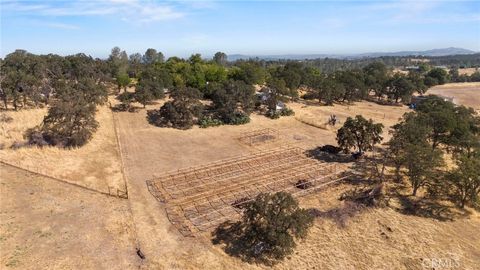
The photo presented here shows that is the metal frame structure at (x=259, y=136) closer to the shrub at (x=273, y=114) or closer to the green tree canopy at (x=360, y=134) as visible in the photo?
the shrub at (x=273, y=114)

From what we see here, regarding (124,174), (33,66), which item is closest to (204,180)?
(124,174)

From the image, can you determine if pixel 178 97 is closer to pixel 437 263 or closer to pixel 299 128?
pixel 299 128

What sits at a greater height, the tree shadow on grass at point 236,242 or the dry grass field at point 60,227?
the dry grass field at point 60,227

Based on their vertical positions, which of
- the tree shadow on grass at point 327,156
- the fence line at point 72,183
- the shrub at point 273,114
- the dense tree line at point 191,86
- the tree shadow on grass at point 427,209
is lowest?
the tree shadow on grass at point 427,209

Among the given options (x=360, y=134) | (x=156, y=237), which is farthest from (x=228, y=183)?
(x=360, y=134)

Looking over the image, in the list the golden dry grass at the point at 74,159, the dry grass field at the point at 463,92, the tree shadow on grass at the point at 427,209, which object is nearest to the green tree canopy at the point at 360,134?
the tree shadow on grass at the point at 427,209

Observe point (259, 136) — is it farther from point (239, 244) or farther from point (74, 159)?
point (239, 244)
